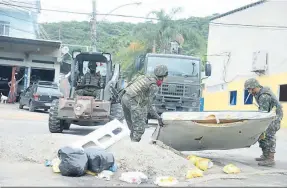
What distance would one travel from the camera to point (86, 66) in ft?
42.7

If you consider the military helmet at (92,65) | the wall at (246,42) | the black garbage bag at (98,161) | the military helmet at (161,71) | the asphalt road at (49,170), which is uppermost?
the wall at (246,42)

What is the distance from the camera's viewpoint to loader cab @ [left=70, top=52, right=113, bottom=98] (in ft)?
41.2

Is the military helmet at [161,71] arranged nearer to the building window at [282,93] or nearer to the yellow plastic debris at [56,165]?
the yellow plastic debris at [56,165]

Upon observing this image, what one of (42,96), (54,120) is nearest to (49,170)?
(54,120)

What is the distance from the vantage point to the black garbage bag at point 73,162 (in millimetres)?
5883

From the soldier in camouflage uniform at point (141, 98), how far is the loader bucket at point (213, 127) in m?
0.37

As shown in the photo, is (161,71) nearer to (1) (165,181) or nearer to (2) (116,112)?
(1) (165,181)

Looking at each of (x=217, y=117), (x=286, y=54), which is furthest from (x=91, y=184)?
(x=286, y=54)

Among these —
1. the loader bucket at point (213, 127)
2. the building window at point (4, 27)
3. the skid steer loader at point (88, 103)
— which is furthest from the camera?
the building window at point (4, 27)

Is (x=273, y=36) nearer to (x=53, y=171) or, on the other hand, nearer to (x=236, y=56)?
(x=236, y=56)

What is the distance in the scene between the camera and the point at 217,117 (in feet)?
24.3

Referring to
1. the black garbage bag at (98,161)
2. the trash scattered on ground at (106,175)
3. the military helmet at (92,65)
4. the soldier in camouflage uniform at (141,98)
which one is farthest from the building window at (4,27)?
the trash scattered on ground at (106,175)

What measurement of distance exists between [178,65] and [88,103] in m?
5.14

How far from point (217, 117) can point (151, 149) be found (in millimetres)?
1292
